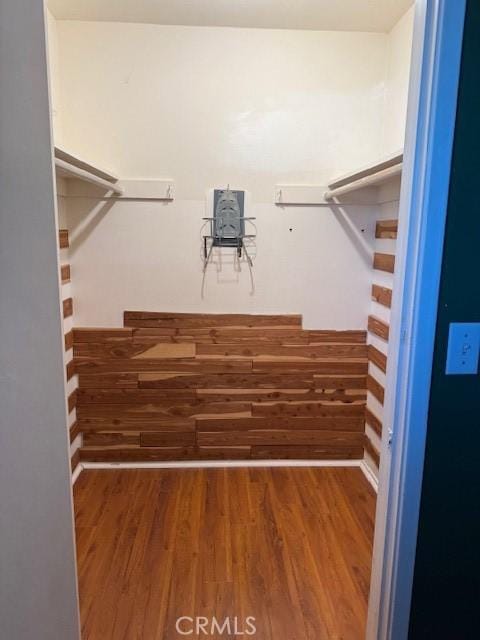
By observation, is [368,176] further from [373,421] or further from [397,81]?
[373,421]

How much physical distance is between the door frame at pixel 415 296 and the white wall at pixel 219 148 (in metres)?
1.56

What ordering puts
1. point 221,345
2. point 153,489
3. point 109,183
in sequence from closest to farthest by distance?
point 109,183 → point 153,489 → point 221,345

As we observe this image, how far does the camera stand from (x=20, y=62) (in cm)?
90

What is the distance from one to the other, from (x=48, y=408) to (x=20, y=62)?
2.47ft

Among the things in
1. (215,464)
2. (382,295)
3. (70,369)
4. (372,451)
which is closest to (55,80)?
(70,369)

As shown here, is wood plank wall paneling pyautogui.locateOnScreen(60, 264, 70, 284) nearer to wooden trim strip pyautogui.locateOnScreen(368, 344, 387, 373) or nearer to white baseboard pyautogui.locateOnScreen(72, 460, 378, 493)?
white baseboard pyautogui.locateOnScreen(72, 460, 378, 493)

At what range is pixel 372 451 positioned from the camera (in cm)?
259

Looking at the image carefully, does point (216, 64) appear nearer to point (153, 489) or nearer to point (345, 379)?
point (345, 379)

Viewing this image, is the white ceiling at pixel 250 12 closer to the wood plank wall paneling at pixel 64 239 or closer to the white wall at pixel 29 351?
the wood plank wall paneling at pixel 64 239

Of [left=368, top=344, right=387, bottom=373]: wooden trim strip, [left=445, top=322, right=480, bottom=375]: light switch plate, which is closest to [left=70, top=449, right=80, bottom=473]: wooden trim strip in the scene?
[left=368, top=344, right=387, bottom=373]: wooden trim strip

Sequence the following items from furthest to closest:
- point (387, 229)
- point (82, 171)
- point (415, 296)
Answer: point (387, 229) < point (82, 171) < point (415, 296)

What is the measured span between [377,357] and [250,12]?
1.94 meters

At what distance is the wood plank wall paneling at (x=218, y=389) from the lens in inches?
104

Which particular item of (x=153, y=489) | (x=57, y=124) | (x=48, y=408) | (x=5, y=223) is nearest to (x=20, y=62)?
(x=5, y=223)
